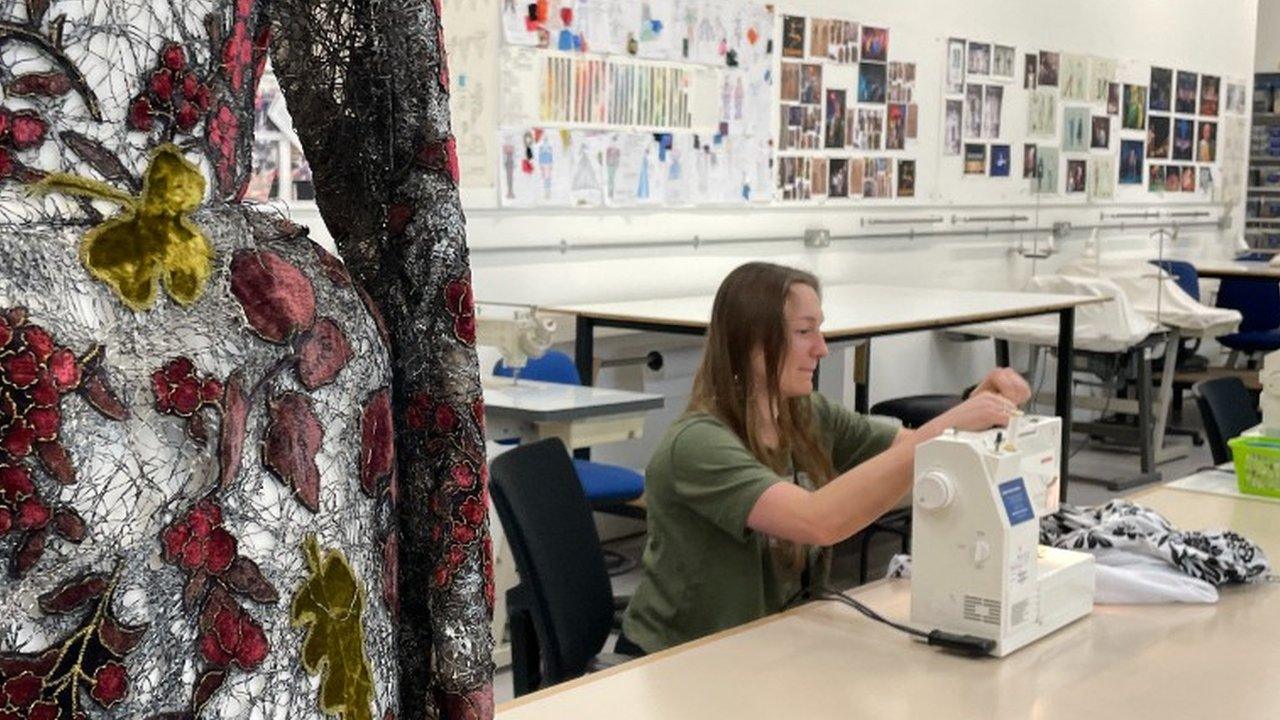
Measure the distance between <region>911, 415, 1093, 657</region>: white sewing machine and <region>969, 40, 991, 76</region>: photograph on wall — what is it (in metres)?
5.10

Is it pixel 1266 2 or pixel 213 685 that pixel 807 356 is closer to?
pixel 213 685

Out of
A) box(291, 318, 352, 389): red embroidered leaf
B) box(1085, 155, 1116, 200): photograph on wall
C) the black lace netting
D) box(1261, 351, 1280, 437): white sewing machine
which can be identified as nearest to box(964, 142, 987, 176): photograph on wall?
box(1085, 155, 1116, 200): photograph on wall

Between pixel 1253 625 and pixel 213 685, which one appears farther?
pixel 1253 625

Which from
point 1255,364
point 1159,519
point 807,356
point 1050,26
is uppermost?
point 1050,26

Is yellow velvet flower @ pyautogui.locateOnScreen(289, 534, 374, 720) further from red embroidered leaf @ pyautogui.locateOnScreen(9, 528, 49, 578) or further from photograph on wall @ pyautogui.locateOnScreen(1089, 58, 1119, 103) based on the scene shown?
photograph on wall @ pyautogui.locateOnScreen(1089, 58, 1119, 103)

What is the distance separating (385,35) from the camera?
830 millimetres

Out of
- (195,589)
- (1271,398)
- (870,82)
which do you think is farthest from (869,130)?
(195,589)

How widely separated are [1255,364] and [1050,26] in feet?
7.34

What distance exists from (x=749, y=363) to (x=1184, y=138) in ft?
22.8

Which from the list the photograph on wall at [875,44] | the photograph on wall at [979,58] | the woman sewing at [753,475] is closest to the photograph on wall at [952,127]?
the photograph on wall at [979,58]

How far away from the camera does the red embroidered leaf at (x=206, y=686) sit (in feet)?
2.21

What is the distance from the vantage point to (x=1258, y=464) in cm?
277

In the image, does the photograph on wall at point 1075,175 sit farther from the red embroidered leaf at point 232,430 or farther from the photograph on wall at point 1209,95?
the red embroidered leaf at point 232,430

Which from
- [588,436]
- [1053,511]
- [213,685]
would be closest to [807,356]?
[1053,511]
